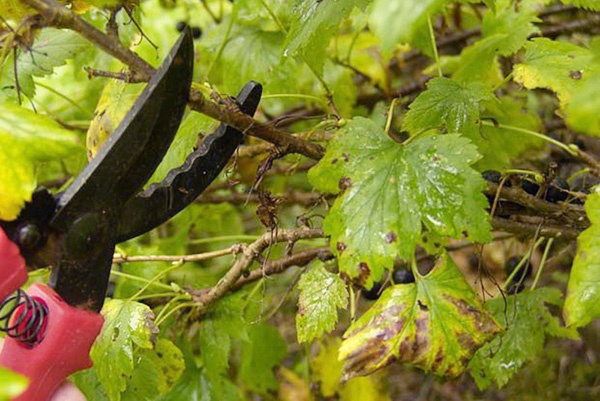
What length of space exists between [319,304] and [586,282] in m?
0.40

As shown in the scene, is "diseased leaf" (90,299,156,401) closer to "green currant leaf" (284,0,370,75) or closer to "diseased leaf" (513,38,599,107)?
"green currant leaf" (284,0,370,75)

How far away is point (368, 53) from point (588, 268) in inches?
44.3

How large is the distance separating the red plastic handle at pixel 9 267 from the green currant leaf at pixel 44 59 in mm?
709

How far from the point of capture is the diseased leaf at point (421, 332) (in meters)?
1.04

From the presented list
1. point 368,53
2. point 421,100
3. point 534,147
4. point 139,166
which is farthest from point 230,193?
point 139,166

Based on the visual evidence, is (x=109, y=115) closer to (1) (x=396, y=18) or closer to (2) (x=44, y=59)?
(2) (x=44, y=59)

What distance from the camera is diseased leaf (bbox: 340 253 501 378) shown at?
1.04m

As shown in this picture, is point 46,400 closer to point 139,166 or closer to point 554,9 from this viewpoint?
point 139,166

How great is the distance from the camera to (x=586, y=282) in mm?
1008

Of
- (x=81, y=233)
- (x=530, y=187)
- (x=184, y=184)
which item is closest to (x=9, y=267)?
(x=81, y=233)

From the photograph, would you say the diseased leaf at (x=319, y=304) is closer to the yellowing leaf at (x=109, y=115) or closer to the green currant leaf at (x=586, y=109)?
the yellowing leaf at (x=109, y=115)

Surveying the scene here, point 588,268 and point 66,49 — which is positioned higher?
point 66,49

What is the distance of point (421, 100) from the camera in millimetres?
1194

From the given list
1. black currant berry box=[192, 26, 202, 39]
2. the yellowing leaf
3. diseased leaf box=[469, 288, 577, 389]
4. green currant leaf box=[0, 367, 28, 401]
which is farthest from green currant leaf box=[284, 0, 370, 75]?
black currant berry box=[192, 26, 202, 39]
